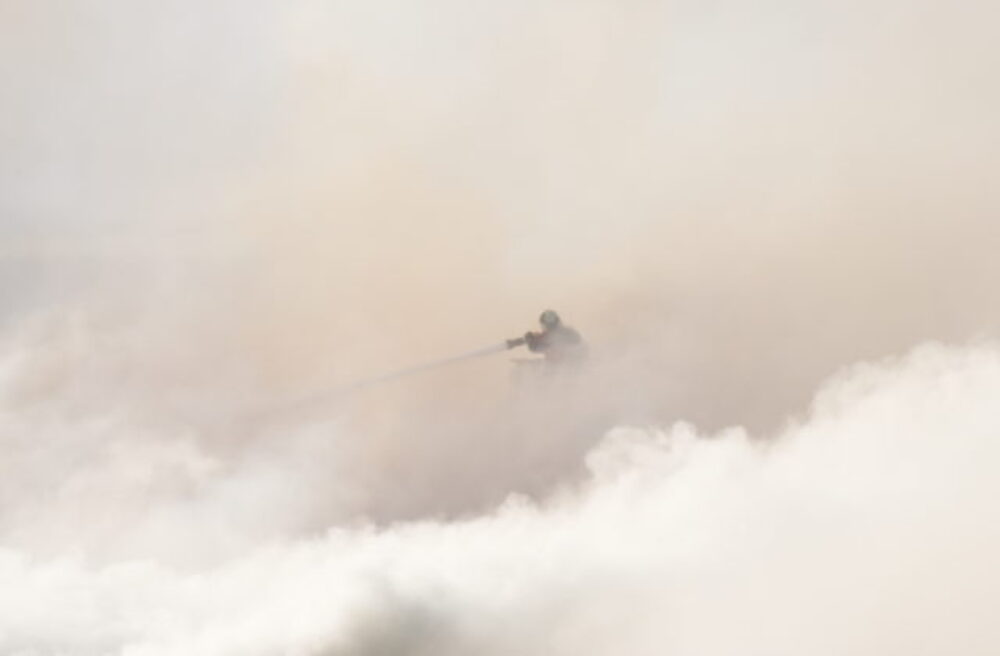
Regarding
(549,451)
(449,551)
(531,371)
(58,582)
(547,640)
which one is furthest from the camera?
(531,371)

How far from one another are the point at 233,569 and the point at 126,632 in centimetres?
497

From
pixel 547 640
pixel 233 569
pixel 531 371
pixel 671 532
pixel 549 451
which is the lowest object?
pixel 547 640

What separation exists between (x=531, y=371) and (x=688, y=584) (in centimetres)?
1371

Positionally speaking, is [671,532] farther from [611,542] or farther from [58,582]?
[58,582]

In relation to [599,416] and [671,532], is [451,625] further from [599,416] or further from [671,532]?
[599,416]

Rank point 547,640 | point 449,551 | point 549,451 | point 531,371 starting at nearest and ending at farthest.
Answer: point 547,640 → point 449,551 → point 549,451 → point 531,371

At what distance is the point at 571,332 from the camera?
136 feet

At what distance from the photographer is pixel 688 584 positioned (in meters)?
29.3

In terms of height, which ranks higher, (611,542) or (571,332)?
(571,332)

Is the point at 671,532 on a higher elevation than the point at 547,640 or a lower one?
higher

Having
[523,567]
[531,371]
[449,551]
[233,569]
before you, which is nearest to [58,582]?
[233,569]

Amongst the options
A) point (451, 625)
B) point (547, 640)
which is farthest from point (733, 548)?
point (451, 625)

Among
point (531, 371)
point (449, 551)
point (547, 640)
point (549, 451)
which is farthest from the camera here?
point (531, 371)

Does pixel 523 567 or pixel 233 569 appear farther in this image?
pixel 233 569
